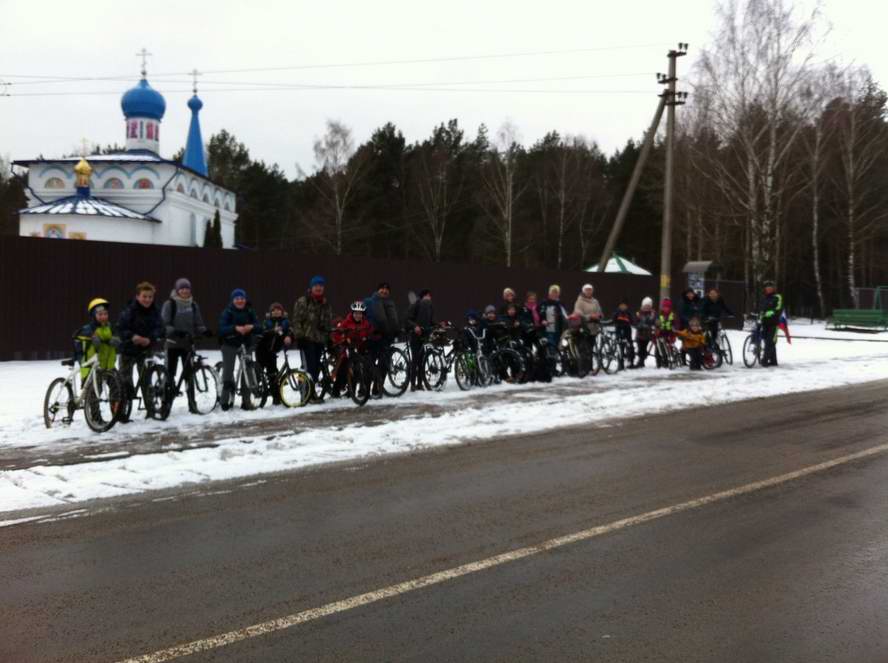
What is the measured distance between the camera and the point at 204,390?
11.0m

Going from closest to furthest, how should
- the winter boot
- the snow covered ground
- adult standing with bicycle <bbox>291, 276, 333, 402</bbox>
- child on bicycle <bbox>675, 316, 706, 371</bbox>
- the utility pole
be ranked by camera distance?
1. the snow covered ground
2. the winter boot
3. adult standing with bicycle <bbox>291, 276, 333, 402</bbox>
4. child on bicycle <bbox>675, 316, 706, 371</bbox>
5. the utility pole

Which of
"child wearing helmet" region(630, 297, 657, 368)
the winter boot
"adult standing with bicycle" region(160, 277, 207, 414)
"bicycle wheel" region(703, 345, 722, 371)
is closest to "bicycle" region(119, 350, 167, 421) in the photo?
"adult standing with bicycle" region(160, 277, 207, 414)

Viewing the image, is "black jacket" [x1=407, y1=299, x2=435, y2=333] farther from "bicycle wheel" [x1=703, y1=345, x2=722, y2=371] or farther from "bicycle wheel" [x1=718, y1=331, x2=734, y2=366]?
"bicycle wheel" [x1=718, y1=331, x2=734, y2=366]

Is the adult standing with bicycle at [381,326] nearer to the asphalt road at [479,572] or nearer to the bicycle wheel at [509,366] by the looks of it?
the bicycle wheel at [509,366]

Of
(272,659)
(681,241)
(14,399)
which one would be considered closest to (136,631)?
(272,659)

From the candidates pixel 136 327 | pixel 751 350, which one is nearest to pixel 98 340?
pixel 136 327

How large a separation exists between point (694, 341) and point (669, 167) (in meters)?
9.69

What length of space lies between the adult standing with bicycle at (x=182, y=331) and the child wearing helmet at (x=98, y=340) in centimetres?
76

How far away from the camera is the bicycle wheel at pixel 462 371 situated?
13906 millimetres

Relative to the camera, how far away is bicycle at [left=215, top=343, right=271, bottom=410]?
1119 cm

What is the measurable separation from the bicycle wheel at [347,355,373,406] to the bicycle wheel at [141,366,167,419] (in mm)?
2756

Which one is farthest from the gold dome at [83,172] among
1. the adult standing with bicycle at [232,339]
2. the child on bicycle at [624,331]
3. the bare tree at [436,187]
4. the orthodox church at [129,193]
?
the adult standing with bicycle at [232,339]

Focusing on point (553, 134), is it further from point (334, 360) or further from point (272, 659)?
point (272, 659)

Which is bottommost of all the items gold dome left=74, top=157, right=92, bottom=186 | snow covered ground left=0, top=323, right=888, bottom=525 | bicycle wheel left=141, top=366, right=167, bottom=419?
snow covered ground left=0, top=323, right=888, bottom=525
